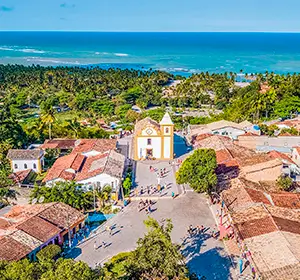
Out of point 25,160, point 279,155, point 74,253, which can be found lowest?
point 74,253

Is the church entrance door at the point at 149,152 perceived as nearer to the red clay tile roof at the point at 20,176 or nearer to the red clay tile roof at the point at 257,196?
the red clay tile roof at the point at 20,176

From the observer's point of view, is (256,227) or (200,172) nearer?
(256,227)

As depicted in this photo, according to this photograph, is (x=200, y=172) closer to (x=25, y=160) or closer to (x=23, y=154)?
(x=25, y=160)

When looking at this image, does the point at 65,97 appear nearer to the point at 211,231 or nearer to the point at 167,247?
the point at 211,231

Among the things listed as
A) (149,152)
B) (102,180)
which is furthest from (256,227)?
(149,152)

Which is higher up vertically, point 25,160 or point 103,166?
point 103,166

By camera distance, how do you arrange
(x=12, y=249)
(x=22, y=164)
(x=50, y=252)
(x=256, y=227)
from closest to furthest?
(x=12, y=249) → (x=50, y=252) → (x=256, y=227) → (x=22, y=164)

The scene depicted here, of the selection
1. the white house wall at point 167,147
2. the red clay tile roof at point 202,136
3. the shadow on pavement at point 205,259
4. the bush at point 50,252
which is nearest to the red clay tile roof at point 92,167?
the white house wall at point 167,147
